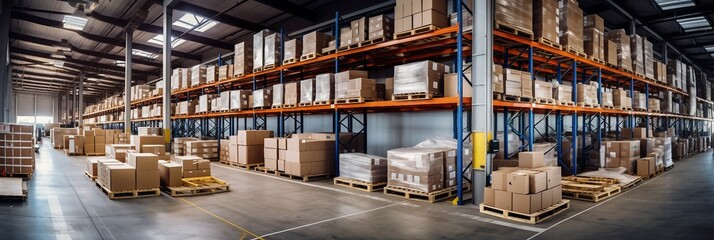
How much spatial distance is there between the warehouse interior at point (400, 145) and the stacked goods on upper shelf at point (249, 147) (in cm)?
6

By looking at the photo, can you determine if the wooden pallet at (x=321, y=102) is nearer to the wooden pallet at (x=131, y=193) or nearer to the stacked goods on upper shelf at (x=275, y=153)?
the stacked goods on upper shelf at (x=275, y=153)

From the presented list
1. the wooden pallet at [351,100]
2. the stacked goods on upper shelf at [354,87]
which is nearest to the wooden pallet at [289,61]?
the stacked goods on upper shelf at [354,87]

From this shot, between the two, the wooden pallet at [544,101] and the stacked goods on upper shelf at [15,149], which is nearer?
the wooden pallet at [544,101]

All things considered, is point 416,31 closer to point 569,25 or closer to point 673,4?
point 569,25

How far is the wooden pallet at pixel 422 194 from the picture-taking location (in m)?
6.41

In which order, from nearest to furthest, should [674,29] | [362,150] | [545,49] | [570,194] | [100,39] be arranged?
[570,194]
[545,49]
[362,150]
[674,29]
[100,39]

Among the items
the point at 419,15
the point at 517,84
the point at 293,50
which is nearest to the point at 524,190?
the point at 517,84

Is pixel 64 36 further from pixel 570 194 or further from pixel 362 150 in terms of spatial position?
pixel 570 194

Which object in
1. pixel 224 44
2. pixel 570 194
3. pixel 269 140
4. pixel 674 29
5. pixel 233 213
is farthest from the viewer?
pixel 224 44

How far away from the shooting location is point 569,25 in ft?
26.8

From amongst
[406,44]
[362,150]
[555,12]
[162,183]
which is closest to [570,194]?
[555,12]

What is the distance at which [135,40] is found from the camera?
60.2ft

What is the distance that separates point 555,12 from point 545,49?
0.91 meters

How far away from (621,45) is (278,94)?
32.1ft
